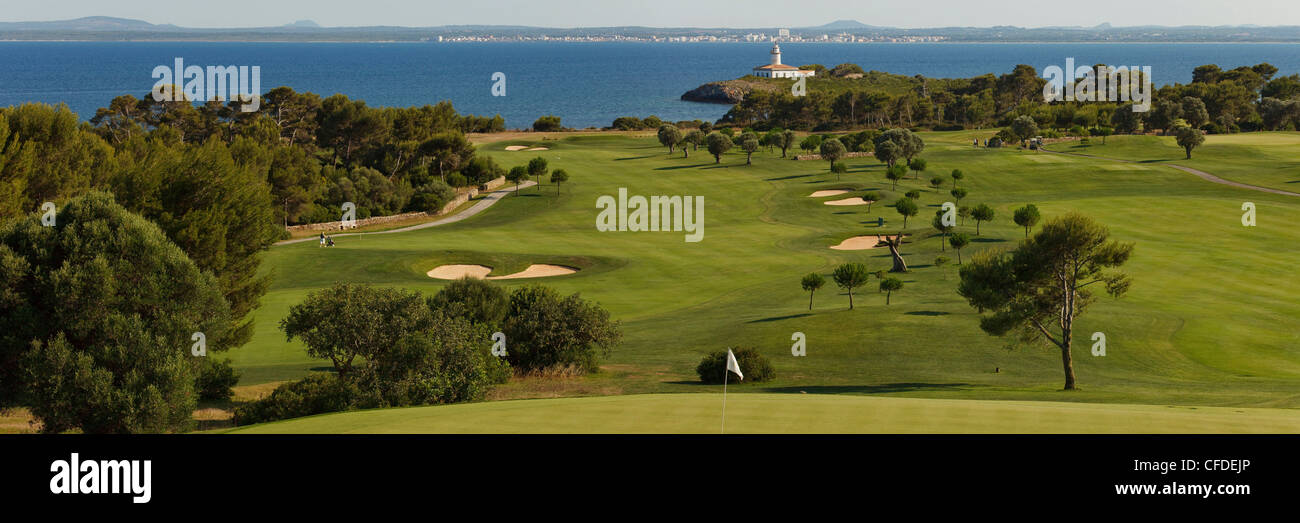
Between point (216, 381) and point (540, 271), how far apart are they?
3003 cm

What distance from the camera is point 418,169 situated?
98.1 meters

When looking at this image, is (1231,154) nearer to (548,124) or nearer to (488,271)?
(488,271)

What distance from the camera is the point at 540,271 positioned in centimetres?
5941

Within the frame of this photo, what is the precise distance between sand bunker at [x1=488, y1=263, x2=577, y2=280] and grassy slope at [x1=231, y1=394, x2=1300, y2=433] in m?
40.2

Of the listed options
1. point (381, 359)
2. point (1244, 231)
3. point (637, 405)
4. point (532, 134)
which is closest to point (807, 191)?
point (1244, 231)

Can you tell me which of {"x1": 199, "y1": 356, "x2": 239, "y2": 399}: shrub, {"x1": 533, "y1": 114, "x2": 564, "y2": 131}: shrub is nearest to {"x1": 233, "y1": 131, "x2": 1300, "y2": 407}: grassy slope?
{"x1": 199, "y1": 356, "x2": 239, "y2": 399}: shrub

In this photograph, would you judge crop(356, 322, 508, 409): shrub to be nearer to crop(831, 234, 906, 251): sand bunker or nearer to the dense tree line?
the dense tree line

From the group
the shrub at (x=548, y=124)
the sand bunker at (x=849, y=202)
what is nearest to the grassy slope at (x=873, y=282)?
the sand bunker at (x=849, y=202)

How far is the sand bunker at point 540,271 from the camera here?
58.4 metres

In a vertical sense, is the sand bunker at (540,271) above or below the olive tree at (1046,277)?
below

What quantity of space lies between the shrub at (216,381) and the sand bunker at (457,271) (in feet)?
83.6

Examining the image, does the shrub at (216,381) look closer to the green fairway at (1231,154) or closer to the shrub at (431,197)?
the shrub at (431,197)

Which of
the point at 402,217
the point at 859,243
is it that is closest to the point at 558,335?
the point at 859,243
